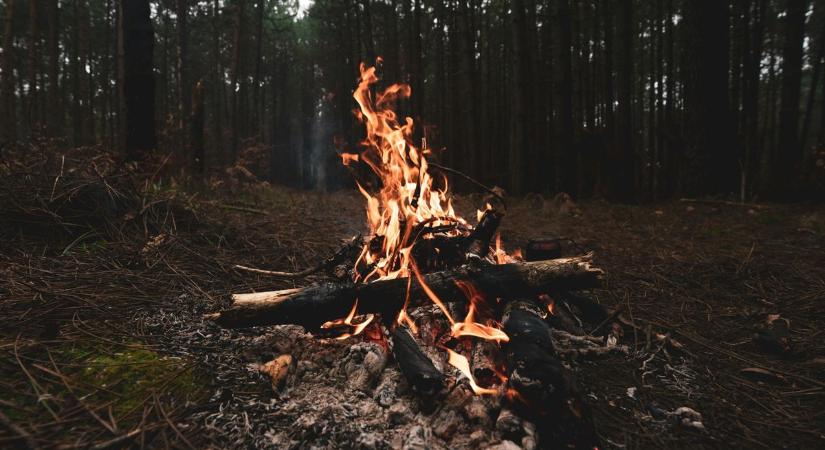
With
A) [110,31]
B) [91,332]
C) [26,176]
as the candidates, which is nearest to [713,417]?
[91,332]

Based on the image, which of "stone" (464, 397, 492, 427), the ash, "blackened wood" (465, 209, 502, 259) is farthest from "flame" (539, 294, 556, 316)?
"stone" (464, 397, 492, 427)

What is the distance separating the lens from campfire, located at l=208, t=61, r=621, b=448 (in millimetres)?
1780

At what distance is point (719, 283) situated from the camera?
3.69 meters

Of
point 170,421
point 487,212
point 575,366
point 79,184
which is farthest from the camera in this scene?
point 79,184

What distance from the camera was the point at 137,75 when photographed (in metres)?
6.09

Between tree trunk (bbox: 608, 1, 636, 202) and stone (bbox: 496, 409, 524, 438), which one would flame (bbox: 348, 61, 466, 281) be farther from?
tree trunk (bbox: 608, 1, 636, 202)

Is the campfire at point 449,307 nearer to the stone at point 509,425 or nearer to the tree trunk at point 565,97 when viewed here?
the stone at point 509,425

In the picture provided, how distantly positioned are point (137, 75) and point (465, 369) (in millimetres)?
6981

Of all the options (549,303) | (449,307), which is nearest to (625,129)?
(549,303)

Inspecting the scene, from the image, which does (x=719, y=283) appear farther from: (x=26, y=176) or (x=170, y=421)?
(x=26, y=176)

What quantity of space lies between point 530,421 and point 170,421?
1.54 m

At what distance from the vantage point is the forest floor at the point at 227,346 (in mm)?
1647

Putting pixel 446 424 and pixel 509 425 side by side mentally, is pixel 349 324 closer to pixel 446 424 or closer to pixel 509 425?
pixel 446 424

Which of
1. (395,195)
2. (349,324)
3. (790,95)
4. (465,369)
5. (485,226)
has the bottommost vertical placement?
(465,369)
